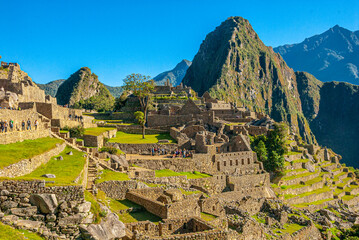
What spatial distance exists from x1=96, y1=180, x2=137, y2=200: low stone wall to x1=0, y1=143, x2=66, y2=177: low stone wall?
3.60 metres

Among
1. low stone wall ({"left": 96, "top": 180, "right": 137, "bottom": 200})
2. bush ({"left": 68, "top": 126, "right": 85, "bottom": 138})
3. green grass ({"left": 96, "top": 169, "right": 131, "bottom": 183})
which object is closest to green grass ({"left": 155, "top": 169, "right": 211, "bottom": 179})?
green grass ({"left": 96, "top": 169, "right": 131, "bottom": 183})

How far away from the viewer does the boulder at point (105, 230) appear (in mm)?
11080

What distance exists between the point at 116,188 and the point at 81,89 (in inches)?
6349

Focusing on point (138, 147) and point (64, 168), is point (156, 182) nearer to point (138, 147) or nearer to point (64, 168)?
point (64, 168)

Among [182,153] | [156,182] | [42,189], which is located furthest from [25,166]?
[182,153]

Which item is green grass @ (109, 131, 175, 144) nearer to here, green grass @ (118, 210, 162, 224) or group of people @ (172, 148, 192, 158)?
group of people @ (172, 148, 192, 158)

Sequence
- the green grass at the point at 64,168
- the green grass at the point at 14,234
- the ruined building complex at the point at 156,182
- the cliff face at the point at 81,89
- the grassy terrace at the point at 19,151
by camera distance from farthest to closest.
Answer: the cliff face at the point at 81,89 → the green grass at the point at 64,168 → the grassy terrace at the point at 19,151 → the ruined building complex at the point at 156,182 → the green grass at the point at 14,234

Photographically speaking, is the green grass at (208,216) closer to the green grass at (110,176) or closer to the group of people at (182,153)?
the green grass at (110,176)

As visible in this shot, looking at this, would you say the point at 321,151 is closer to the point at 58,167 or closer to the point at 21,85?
the point at 21,85

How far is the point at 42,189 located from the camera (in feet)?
37.4

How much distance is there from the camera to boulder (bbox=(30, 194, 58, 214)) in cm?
1106

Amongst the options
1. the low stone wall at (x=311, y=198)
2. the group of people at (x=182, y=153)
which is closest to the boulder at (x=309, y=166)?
the low stone wall at (x=311, y=198)

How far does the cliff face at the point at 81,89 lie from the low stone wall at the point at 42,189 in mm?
156277

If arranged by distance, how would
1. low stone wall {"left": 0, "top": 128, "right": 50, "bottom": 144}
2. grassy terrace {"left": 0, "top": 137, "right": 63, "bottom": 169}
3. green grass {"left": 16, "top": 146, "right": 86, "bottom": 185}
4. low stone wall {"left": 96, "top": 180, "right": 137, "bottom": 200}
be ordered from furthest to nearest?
1. low stone wall {"left": 96, "top": 180, "right": 137, "bottom": 200}
2. low stone wall {"left": 0, "top": 128, "right": 50, "bottom": 144}
3. green grass {"left": 16, "top": 146, "right": 86, "bottom": 185}
4. grassy terrace {"left": 0, "top": 137, "right": 63, "bottom": 169}
